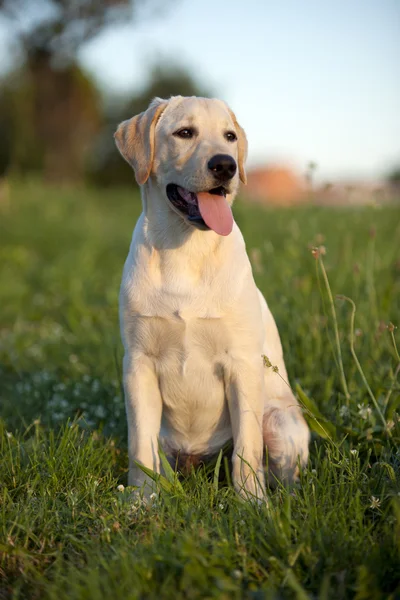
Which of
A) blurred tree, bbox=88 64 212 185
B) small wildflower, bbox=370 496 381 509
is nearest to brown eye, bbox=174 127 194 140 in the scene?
small wildflower, bbox=370 496 381 509

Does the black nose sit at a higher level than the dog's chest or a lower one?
higher

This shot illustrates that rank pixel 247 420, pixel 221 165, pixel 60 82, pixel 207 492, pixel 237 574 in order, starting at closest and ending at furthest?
pixel 237 574 < pixel 207 492 < pixel 221 165 < pixel 247 420 < pixel 60 82

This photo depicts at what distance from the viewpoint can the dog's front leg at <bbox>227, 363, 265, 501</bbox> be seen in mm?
2760

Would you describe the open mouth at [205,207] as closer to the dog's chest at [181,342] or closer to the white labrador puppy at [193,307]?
the white labrador puppy at [193,307]

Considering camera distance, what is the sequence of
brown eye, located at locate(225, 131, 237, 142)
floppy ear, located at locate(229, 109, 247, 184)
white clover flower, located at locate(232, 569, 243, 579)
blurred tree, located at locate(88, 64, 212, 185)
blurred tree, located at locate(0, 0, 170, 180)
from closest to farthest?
white clover flower, located at locate(232, 569, 243, 579) < brown eye, located at locate(225, 131, 237, 142) < floppy ear, located at locate(229, 109, 247, 184) < blurred tree, located at locate(0, 0, 170, 180) < blurred tree, located at locate(88, 64, 212, 185)

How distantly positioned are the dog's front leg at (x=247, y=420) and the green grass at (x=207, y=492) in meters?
0.18

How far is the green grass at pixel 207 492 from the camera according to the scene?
1.89 m

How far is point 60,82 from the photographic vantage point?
1772 centimetres

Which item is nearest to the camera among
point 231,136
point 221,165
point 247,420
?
point 221,165

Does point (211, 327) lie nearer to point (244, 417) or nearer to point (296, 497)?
point (244, 417)

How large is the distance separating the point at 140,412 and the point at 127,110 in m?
20.2

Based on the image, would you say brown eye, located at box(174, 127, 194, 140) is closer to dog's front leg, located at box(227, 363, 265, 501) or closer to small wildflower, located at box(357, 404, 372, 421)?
dog's front leg, located at box(227, 363, 265, 501)

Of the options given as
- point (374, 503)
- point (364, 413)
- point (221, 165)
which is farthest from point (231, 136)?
point (374, 503)

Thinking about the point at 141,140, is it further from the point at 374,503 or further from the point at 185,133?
the point at 374,503
